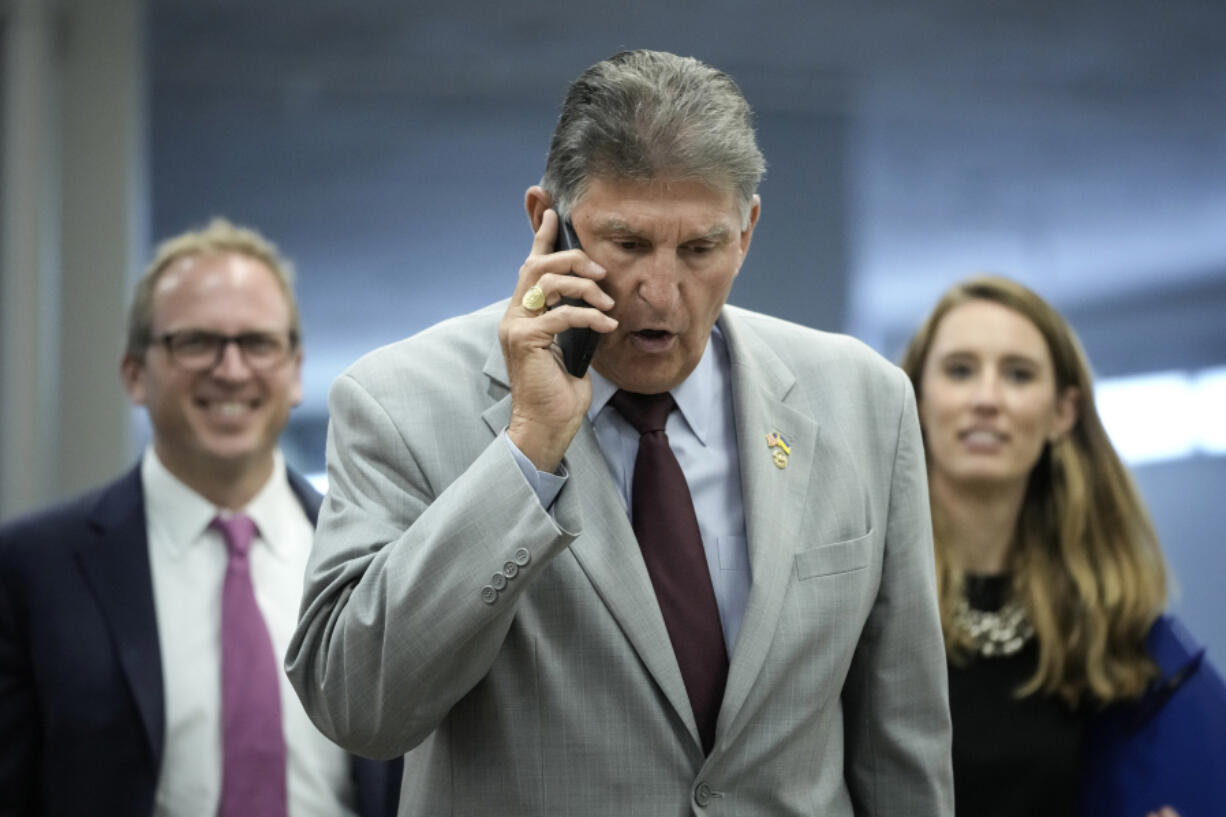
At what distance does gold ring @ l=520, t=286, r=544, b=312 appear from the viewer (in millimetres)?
1566

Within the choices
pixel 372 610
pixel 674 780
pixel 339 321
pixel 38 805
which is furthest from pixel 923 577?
pixel 339 321

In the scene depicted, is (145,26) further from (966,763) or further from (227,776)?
(966,763)

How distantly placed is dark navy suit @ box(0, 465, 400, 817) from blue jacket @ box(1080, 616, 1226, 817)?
129 cm

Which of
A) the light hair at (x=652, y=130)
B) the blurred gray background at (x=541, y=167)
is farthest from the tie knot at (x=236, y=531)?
the blurred gray background at (x=541, y=167)

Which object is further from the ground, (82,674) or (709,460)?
(709,460)

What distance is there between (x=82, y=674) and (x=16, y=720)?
127mm

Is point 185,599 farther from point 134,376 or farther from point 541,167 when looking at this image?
point 541,167

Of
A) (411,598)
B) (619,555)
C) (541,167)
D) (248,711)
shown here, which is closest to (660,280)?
(619,555)

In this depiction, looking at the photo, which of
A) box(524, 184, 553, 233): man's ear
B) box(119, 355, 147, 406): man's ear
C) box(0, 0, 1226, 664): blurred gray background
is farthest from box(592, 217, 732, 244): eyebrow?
box(0, 0, 1226, 664): blurred gray background

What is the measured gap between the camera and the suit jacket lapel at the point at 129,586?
237cm

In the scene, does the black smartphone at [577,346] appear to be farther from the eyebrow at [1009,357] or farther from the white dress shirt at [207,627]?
the eyebrow at [1009,357]

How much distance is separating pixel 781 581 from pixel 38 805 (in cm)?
143

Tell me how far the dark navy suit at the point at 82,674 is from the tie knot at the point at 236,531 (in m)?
0.14

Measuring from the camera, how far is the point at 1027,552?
286 cm
